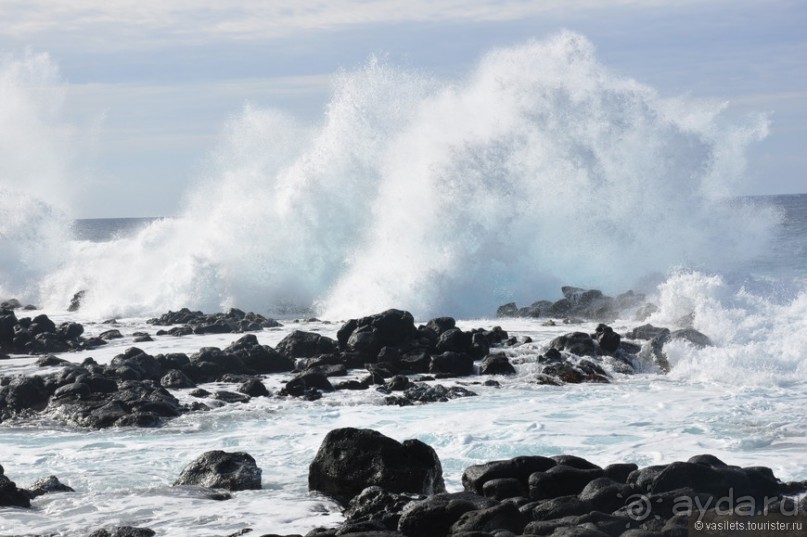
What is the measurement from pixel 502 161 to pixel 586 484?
21449 millimetres

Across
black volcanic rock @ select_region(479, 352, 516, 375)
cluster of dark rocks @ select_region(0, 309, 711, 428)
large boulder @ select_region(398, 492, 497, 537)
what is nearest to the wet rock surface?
large boulder @ select_region(398, 492, 497, 537)

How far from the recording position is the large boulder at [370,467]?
9.62m

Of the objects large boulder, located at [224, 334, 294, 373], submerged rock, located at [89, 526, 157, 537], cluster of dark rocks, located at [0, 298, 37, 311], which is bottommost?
submerged rock, located at [89, 526, 157, 537]

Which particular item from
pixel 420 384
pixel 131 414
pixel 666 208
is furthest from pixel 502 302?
pixel 131 414

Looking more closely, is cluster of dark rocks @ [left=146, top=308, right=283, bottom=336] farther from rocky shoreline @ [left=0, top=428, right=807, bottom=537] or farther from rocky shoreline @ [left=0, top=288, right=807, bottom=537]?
rocky shoreline @ [left=0, top=428, right=807, bottom=537]

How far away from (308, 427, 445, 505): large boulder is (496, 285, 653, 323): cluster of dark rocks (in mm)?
14875

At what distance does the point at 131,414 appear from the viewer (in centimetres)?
1391

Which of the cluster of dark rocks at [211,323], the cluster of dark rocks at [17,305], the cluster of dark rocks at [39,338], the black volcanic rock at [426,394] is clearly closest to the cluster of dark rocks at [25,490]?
the black volcanic rock at [426,394]

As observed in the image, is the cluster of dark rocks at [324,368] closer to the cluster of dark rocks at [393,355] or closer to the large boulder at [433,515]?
the cluster of dark rocks at [393,355]

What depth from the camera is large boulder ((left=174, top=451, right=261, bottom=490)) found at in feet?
33.1

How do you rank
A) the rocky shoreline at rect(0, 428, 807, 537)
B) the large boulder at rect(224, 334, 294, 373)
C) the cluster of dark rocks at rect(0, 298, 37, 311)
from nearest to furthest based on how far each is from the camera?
the rocky shoreline at rect(0, 428, 807, 537) < the large boulder at rect(224, 334, 294, 373) < the cluster of dark rocks at rect(0, 298, 37, 311)

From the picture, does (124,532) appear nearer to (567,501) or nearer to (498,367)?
(567,501)

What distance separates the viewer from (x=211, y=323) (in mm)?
25062

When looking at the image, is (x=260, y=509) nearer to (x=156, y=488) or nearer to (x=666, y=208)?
(x=156, y=488)
